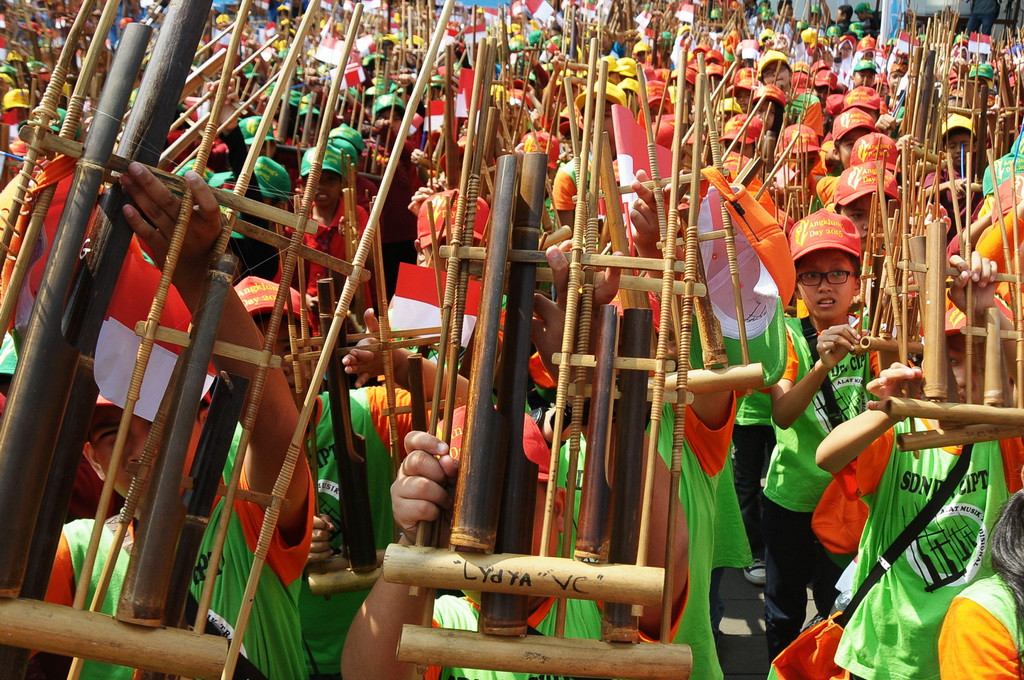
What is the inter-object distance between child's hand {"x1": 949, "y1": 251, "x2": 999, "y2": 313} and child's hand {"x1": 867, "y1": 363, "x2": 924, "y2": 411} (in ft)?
0.68

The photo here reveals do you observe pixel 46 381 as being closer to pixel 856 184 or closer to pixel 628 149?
pixel 628 149

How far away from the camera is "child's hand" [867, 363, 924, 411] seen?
6.27ft

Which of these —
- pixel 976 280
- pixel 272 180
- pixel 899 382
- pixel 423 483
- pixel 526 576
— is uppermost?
pixel 272 180

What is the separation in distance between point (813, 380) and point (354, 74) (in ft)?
18.2

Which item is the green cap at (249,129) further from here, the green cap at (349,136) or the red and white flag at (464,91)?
the red and white flag at (464,91)

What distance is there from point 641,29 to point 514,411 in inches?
384

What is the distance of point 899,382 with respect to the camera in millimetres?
1941

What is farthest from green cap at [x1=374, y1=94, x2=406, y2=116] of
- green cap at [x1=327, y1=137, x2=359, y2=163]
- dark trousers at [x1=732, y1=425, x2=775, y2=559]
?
dark trousers at [x1=732, y1=425, x2=775, y2=559]

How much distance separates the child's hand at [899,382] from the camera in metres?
1.91

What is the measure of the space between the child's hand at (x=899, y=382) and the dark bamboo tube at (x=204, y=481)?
1310 mm

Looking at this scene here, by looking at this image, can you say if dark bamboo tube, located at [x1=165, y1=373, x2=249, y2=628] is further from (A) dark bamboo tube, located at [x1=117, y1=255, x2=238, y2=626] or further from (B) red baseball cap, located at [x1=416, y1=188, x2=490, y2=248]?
(B) red baseball cap, located at [x1=416, y1=188, x2=490, y2=248]

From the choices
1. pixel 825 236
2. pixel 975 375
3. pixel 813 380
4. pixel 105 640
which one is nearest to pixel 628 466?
pixel 105 640

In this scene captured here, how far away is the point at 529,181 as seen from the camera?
4.46ft

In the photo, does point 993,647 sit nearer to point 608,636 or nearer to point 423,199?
point 608,636
